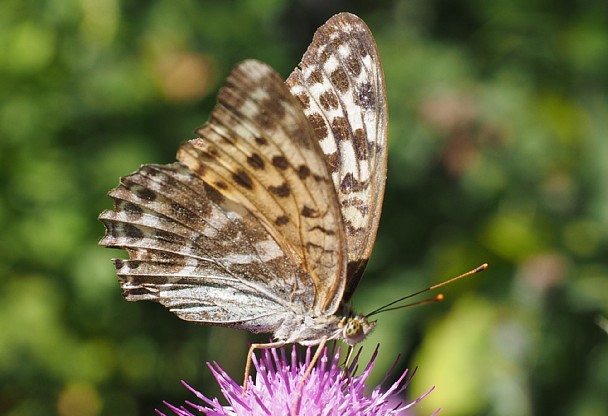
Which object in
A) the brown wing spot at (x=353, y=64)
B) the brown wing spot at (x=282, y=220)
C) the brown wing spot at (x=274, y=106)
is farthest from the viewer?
the brown wing spot at (x=353, y=64)

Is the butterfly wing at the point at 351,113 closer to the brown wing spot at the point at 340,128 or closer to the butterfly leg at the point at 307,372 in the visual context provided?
the brown wing spot at the point at 340,128

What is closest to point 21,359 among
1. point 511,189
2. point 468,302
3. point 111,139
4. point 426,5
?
point 111,139

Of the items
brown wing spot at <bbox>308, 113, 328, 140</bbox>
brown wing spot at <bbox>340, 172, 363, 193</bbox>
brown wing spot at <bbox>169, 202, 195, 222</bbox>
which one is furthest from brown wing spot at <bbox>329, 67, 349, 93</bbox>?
brown wing spot at <bbox>169, 202, 195, 222</bbox>

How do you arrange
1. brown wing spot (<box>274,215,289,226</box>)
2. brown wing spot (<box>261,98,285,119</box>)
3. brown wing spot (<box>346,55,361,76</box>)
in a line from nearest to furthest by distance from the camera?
brown wing spot (<box>261,98,285,119</box>)
brown wing spot (<box>274,215,289,226</box>)
brown wing spot (<box>346,55,361,76</box>)

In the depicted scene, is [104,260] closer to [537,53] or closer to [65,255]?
[65,255]

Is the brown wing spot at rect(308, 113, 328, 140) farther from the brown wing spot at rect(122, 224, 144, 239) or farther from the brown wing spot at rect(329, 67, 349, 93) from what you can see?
the brown wing spot at rect(122, 224, 144, 239)

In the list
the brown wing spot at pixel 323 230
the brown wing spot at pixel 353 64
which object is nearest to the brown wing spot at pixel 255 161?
the brown wing spot at pixel 323 230

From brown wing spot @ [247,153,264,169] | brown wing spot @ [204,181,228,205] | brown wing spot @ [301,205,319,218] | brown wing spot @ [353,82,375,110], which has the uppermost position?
brown wing spot @ [353,82,375,110]
